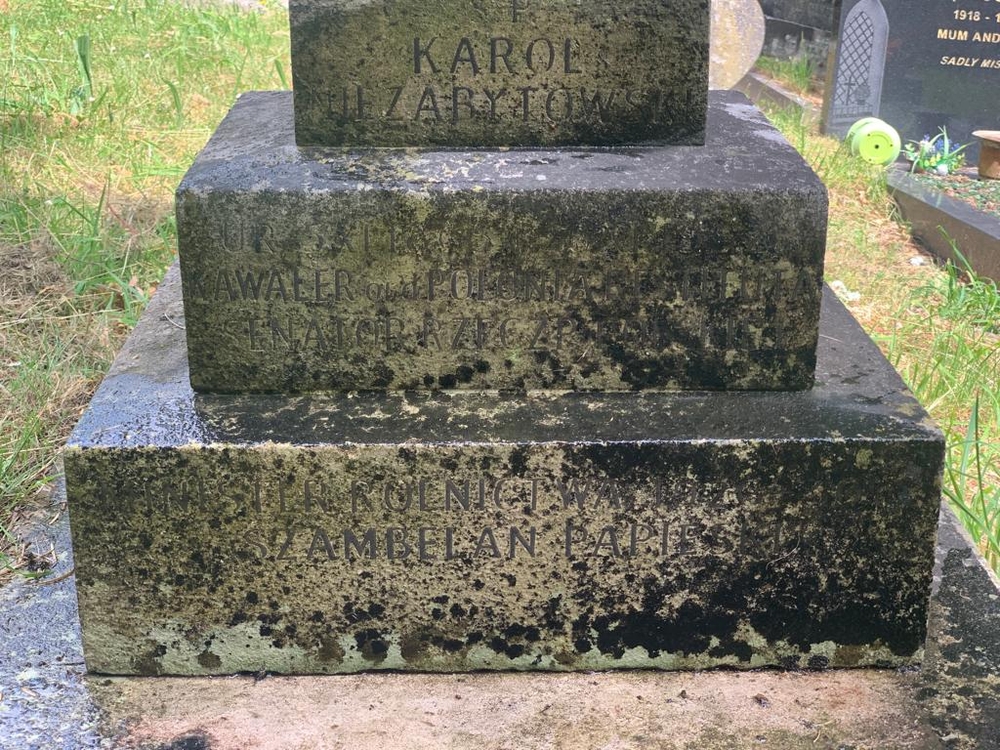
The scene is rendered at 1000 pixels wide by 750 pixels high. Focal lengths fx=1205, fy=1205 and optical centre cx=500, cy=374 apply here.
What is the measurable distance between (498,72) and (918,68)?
6.03m

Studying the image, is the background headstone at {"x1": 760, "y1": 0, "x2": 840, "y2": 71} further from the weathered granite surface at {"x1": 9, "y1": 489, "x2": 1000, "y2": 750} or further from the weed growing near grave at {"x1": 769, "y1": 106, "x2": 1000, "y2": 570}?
the weathered granite surface at {"x1": 9, "y1": 489, "x2": 1000, "y2": 750}

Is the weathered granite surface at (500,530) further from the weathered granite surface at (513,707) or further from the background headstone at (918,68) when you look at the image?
the background headstone at (918,68)

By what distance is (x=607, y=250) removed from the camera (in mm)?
2041

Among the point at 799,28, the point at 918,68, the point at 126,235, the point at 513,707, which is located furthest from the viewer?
the point at 799,28

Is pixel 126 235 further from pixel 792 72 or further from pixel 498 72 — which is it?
pixel 792 72

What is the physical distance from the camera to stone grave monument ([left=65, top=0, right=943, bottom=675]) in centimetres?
200

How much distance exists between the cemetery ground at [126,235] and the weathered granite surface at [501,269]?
31.9 inches

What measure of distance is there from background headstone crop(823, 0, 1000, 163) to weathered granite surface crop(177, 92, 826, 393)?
5.73m

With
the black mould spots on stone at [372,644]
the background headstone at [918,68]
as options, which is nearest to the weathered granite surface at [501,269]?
the black mould spots on stone at [372,644]

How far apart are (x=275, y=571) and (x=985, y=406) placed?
94.7 inches

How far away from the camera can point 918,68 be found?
7363 millimetres

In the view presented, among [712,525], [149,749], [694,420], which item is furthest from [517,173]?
[149,749]

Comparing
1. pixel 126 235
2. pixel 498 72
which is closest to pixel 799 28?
pixel 126 235

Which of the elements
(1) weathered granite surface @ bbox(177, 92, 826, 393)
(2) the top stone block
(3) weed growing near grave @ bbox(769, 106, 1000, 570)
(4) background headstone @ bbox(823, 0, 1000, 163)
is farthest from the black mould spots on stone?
(4) background headstone @ bbox(823, 0, 1000, 163)
